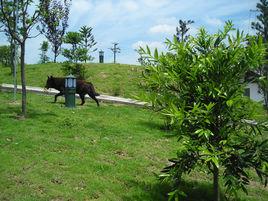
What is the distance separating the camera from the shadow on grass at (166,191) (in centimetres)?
869

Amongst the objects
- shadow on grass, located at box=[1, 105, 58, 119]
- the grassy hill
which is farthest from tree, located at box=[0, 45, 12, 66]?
shadow on grass, located at box=[1, 105, 58, 119]

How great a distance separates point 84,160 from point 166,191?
1910 mm

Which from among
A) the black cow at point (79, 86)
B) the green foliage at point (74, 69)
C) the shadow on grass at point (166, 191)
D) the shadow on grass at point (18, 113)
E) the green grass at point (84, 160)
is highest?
the green foliage at point (74, 69)

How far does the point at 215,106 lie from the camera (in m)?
8.16

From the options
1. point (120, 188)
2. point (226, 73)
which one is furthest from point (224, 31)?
point (120, 188)

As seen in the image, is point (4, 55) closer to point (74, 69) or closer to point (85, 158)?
point (74, 69)

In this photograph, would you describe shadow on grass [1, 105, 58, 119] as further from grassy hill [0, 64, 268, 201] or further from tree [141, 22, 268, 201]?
tree [141, 22, 268, 201]

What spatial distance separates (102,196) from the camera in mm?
8211

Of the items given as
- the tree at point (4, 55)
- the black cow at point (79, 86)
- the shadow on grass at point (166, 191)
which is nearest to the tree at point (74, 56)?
the black cow at point (79, 86)

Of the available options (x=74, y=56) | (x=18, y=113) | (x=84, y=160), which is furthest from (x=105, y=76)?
(x=84, y=160)

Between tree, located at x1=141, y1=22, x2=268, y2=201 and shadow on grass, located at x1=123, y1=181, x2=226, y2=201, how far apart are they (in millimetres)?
617

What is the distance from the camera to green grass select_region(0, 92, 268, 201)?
832cm

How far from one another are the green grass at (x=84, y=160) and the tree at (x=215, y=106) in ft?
3.70

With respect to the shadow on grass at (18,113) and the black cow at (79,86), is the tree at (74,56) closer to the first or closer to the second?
the black cow at (79,86)
